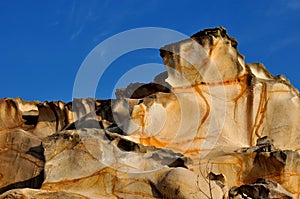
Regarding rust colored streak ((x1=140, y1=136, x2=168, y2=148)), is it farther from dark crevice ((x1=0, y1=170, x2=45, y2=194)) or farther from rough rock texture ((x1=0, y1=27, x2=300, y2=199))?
dark crevice ((x1=0, y1=170, x2=45, y2=194))

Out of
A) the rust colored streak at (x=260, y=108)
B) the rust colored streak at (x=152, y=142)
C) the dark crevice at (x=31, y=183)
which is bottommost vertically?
the dark crevice at (x=31, y=183)

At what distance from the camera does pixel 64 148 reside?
41.5 feet

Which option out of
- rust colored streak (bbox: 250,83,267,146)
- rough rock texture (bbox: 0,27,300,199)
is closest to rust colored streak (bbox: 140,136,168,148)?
rough rock texture (bbox: 0,27,300,199)

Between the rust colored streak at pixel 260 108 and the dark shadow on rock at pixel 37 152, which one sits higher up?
the rust colored streak at pixel 260 108

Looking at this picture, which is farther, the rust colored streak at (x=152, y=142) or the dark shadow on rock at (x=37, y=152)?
the dark shadow on rock at (x=37, y=152)

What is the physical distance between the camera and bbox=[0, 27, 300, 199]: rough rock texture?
11.6 m

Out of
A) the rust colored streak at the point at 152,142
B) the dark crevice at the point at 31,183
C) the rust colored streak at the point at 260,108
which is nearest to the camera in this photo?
the dark crevice at the point at 31,183

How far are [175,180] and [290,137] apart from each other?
5259 mm

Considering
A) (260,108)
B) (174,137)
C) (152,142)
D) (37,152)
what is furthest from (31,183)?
(260,108)

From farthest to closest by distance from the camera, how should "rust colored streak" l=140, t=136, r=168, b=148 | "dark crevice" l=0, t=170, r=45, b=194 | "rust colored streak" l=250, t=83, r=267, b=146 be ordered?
"rust colored streak" l=250, t=83, r=267, b=146 < "rust colored streak" l=140, t=136, r=168, b=148 < "dark crevice" l=0, t=170, r=45, b=194

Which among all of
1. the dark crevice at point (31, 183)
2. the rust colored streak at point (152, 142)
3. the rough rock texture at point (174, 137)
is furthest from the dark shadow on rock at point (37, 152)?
the rust colored streak at point (152, 142)

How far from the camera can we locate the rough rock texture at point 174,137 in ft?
38.1

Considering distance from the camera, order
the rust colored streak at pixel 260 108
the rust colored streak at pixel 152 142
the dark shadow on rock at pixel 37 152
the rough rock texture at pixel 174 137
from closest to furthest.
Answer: the rough rock texture at pixel 174 137
the rust colored streak at pixel 152 142
the dark shadow on rock at pixel 37 152
the rust colored streak at pixel 260 108

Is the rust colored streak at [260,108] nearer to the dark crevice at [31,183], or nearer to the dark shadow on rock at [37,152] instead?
the dark shadow on rock at [37,152]
